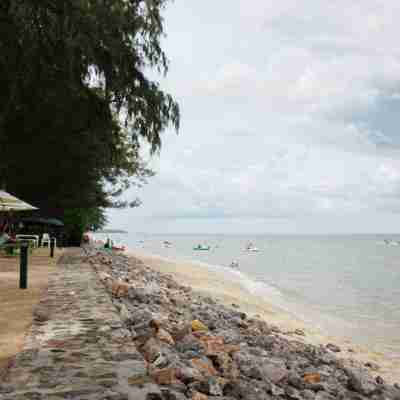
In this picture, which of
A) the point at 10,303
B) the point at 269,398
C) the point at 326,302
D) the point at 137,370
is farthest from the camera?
the point at 326,302

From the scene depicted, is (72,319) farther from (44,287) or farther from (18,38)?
(18,38)

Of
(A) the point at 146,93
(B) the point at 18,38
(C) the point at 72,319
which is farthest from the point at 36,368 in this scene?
(A) the point at 146,93

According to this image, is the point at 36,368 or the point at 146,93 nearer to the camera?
the point at 36,368

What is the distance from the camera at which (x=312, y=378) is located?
209 inches

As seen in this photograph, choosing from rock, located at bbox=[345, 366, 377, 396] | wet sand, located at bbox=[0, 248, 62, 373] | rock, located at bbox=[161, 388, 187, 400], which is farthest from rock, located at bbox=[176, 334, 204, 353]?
rock, located at bbox=[345, 366, 377, 396]

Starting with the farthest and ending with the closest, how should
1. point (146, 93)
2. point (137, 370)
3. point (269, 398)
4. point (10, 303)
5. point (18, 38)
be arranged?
point (146, 93), point (18, 38), point (10, 303), point (269, 398), point (137, 370)

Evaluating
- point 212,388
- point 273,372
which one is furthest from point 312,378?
point 212,388

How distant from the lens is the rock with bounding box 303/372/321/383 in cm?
523

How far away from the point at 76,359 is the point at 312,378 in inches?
114

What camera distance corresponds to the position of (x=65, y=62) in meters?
9.16

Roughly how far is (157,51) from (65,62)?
9.64 ft

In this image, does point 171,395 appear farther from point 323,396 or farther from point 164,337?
point 323,396

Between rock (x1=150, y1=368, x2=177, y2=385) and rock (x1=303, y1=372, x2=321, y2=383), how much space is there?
2224mm

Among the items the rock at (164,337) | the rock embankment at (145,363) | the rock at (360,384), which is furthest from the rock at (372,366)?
the rock at (164,337)
